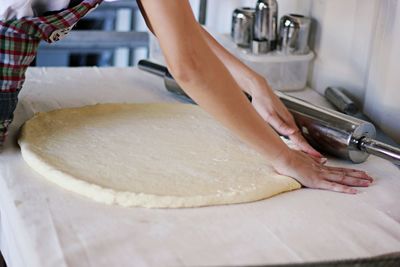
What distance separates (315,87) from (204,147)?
2.17ft

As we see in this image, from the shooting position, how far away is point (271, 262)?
966mm

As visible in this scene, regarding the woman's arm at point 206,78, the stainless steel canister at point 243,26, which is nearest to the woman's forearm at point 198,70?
the woman's arm at point 206,78

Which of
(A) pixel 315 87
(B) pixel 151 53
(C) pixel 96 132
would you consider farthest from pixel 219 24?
(C) pixel 96 132

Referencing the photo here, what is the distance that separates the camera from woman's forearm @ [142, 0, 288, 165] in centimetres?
106

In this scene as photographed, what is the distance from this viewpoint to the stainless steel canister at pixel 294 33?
71.0 inches

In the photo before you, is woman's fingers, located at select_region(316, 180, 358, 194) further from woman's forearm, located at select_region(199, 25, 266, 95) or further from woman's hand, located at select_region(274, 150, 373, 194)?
woman's forearm, located at select_region(199, 25, 266, 95)

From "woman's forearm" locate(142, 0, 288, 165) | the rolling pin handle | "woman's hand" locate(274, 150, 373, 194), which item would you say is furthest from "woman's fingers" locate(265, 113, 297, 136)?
the rolling pin handle

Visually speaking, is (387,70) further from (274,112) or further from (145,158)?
(145,158)

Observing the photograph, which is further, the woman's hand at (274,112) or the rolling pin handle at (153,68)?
the rolling pin handle at (153,68)

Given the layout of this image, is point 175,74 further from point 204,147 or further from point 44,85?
point 44,85

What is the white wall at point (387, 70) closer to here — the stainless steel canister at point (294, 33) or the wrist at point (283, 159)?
the stainless steel canister at point (294, 33)

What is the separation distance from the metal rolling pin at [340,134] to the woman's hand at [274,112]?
2 cm

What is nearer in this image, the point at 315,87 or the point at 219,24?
the point at 315,87

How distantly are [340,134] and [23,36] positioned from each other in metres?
0.63
